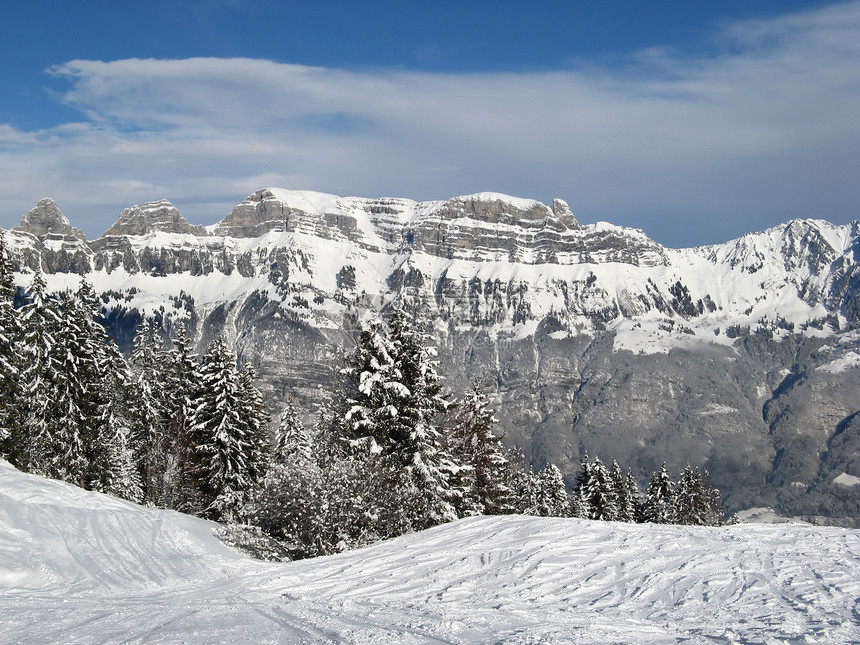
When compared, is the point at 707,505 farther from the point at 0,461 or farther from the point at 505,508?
the point at 0,461

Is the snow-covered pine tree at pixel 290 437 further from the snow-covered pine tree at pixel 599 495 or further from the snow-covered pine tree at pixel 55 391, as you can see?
the snow-covered pine tree at pixel 599 495

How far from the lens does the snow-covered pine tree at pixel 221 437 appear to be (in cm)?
3678

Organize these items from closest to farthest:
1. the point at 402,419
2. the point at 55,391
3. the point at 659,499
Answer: the point at 402,419 < the point at 55,391 < the point at 659,499

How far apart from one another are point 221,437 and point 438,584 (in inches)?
818

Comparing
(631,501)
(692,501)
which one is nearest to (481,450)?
(692,501)

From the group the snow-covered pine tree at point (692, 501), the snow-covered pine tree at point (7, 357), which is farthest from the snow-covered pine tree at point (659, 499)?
the snow-covered pine tree at point (7, 357)

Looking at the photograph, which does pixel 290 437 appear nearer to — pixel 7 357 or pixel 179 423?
pixel 179 423

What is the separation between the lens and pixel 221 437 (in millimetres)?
36625

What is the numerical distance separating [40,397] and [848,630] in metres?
34.1

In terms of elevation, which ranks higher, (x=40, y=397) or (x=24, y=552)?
(x=40, y=397)

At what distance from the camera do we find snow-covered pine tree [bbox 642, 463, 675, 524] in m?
69.1

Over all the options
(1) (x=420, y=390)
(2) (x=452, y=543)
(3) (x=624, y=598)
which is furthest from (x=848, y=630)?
(1) (x=420, y=390)

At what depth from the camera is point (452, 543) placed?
23469 millimetres

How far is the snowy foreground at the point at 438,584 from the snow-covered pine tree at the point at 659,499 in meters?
47.2
